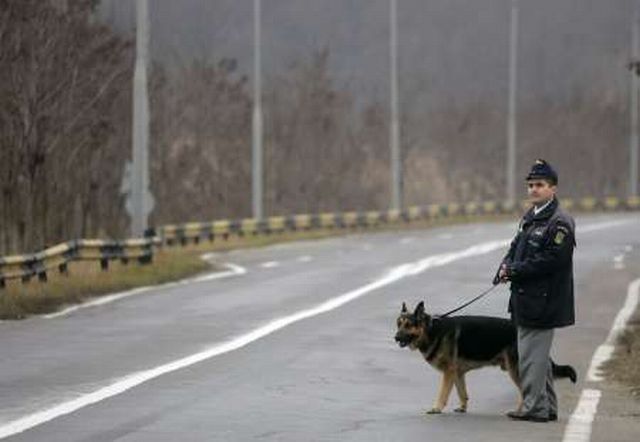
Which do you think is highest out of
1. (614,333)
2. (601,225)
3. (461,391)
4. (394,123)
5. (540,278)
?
(394,123)

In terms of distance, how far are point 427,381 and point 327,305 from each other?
9764 millimetres

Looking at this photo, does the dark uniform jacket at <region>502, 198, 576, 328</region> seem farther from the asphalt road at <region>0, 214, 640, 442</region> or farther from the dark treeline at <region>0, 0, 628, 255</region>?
the dark treeline at <region>0, 0, 628, 255</region>

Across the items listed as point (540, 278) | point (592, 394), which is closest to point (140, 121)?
point (592, 394)

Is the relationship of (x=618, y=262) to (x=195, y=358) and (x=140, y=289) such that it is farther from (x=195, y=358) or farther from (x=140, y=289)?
(x=195, y=358)

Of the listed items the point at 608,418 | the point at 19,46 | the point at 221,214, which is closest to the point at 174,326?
the point at 608,418

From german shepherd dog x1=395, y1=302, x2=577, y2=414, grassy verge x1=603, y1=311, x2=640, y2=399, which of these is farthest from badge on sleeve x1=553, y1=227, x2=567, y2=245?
grassy verge x1=603, y1=311, x2=640, y2=399

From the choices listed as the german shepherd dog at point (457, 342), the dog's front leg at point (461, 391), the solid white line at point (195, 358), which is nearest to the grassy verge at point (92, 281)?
the solid white line at point (195, 358)

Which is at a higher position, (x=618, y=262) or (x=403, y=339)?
(x=403, y=339)

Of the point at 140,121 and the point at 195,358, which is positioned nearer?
the point at 195,358

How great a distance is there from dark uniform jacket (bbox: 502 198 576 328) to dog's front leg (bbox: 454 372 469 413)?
A: 795 mm

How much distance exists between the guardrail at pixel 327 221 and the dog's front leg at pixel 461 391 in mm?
21321

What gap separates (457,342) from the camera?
1404 centimetres

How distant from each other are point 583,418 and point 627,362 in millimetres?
4541

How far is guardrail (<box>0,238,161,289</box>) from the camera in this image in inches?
1070
